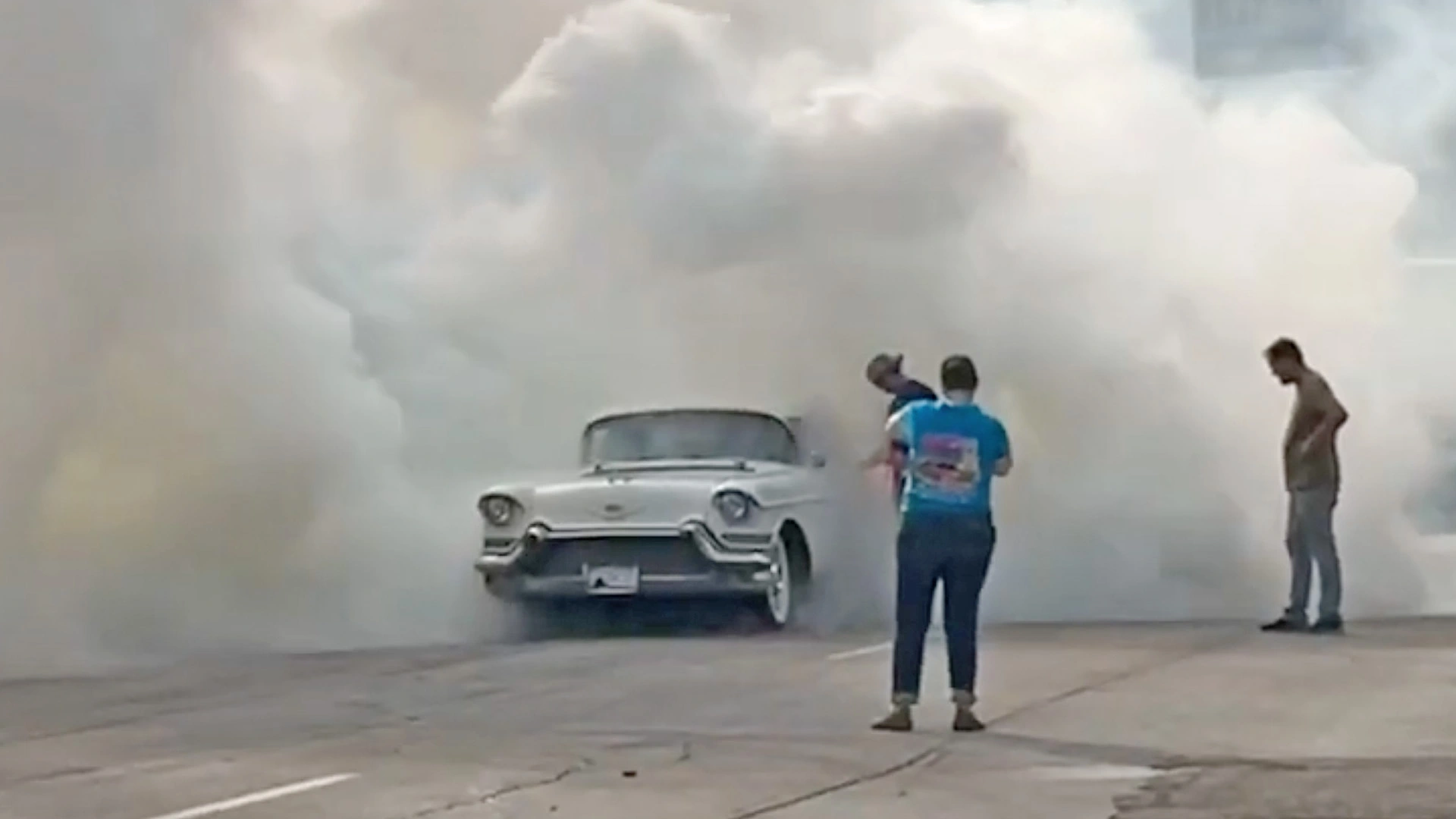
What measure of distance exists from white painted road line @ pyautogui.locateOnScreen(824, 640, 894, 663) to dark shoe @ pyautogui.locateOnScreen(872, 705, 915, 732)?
3.15m

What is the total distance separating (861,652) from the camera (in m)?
15.1

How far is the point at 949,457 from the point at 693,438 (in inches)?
264

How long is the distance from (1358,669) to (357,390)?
7572 millimetres

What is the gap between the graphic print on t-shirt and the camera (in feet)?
37.7

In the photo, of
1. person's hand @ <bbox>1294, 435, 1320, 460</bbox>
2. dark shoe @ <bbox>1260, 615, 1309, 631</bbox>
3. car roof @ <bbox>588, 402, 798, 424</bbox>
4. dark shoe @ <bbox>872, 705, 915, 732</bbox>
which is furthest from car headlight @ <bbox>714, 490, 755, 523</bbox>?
dark shoe @ <bbox>872, 705, 915, 732</bbox>

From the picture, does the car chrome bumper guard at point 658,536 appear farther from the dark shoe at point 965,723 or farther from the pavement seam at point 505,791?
the pavement seam at point 505,791

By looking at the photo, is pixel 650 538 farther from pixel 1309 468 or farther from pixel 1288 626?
pixel 1309 468

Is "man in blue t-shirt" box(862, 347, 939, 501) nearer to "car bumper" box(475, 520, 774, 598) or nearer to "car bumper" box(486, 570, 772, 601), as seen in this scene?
"car bumper" box(475, 520, 774, 598)

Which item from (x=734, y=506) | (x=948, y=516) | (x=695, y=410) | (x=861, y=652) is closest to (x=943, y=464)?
(x=948, y=516)

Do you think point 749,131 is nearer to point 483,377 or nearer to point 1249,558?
point 483,377

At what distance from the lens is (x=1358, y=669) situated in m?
13.7

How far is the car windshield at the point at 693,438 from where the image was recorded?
709 inches

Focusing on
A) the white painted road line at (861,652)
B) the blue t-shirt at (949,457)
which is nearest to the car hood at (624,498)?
the white painted road line at (861,652)

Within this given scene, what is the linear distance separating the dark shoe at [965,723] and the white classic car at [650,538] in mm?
5351
